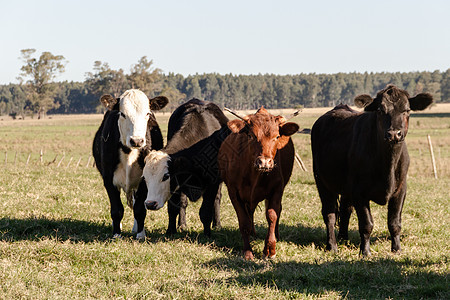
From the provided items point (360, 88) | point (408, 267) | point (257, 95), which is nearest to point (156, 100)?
point (408, 267)

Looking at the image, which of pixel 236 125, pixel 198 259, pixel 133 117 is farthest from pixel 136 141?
pixel 198 259

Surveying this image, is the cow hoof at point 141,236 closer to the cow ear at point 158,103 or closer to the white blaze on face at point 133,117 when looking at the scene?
the white blaze on face at point 133,117

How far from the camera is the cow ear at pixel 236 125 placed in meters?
6.92

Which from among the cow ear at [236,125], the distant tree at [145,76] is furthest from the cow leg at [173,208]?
the distant tree at [145,76]

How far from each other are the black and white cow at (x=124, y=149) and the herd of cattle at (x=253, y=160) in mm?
16

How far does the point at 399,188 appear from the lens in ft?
22.8

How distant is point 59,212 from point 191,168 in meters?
3.04

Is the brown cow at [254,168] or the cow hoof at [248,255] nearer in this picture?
the brown cow at [254,168]

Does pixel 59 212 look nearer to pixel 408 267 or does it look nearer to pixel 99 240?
pixel 99 240

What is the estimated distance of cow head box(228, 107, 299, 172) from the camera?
250 inches

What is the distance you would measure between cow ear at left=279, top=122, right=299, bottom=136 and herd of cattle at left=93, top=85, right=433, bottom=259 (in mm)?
14

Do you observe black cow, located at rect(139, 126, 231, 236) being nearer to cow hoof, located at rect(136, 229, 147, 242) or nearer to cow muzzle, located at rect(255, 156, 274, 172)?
cow hoof, located at rect(136, 229, 147, 242)

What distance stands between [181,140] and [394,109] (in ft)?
11.6

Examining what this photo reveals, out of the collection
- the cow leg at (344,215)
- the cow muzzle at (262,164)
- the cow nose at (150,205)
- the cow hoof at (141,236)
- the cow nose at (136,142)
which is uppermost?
the cow nose at (136,142)
